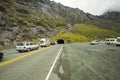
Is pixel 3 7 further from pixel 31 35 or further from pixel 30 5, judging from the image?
pixel 30 5

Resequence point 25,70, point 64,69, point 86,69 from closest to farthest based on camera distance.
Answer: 1. point 25,70
2. point 86,69
3. point 64,69

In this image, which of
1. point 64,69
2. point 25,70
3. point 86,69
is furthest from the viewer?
point 64,69

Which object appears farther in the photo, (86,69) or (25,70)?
(86,69)

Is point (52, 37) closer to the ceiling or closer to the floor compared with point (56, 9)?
closer to the floor

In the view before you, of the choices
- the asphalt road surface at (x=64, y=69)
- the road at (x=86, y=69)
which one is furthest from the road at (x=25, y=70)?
the road at (x=86, y=69)

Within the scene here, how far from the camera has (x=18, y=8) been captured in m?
132

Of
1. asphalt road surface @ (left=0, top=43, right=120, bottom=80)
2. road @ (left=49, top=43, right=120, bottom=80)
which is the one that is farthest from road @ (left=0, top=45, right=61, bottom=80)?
road @ (left=49, top=43, right=120, bottom=80)

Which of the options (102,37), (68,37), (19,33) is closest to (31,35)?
(19,33)

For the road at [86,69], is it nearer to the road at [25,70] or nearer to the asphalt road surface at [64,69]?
the asphalt road surface at [64,69]

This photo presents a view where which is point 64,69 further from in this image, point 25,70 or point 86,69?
point 25,70

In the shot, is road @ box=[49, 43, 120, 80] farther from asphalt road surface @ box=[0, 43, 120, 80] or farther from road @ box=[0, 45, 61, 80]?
road @ box=[0, 45, 61, 80]

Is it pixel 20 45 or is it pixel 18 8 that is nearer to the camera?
pixel 20 45

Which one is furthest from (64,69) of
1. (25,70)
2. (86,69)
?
(25,70)

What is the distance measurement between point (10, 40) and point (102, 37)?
256 ft
